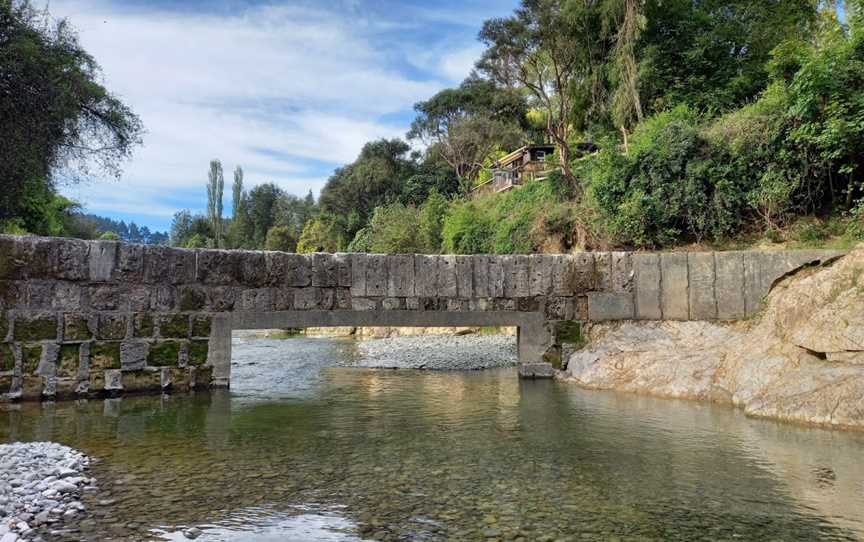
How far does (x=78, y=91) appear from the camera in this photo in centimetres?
1475

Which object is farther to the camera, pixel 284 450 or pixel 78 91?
pixel 78 91

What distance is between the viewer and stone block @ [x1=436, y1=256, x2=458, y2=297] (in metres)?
9.93

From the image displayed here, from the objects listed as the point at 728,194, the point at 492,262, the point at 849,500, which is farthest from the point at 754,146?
the point at 849,500

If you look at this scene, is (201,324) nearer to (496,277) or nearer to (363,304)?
(363,304)

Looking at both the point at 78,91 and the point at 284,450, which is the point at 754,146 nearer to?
the point at 284,450

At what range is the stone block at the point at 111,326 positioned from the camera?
325 inches

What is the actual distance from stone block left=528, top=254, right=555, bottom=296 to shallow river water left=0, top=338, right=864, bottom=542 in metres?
2.32

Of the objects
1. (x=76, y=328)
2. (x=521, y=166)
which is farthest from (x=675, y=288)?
(x=521, y=166)

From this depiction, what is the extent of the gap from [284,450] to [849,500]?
460cm

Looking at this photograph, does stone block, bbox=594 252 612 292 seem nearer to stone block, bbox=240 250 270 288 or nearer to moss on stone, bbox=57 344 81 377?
stone block, bbox=240 250 270 288

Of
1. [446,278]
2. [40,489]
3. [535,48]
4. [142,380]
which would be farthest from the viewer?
[535,48]

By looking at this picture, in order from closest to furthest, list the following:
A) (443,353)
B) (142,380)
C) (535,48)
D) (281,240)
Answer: (142,380) → (443,353) → (535,48) → (281,240)

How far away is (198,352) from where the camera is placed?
29.5 feet

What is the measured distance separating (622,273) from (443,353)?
20.2ft
